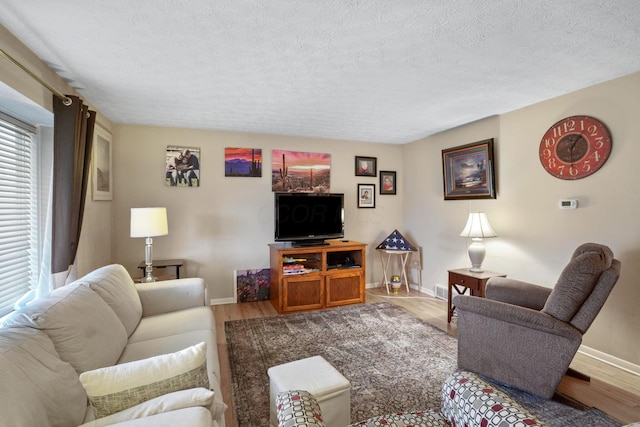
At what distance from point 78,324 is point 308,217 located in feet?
9.58

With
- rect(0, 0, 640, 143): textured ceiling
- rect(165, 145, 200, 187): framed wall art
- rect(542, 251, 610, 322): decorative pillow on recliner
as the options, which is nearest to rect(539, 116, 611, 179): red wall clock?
rect(0, 0, 640, 143): textured ceiling

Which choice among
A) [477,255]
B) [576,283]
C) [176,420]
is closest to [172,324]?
[176,420]

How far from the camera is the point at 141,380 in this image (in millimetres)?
1117

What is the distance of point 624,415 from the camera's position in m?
1.98

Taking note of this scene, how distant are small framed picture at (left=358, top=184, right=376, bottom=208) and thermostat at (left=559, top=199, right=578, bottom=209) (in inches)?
99.9

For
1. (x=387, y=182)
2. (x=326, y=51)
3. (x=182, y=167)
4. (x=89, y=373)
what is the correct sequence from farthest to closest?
(x=387, y=182), (x=182, y=167), (x=326, y=51), (x=89, y=373)

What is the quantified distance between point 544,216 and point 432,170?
172 centimetres

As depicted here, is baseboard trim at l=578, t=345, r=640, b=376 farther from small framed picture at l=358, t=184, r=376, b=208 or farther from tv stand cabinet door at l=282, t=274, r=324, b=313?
small framed picture at l=358, t=184, r=376, b=208

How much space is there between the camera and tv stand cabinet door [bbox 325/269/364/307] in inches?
161

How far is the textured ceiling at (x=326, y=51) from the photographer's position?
1.67 m

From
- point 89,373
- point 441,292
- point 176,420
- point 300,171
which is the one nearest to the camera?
point 176,420

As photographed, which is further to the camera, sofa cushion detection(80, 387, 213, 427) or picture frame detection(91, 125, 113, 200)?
picture frame detection(91, 125, 113, 200)

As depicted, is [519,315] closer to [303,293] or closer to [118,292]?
[303,293]

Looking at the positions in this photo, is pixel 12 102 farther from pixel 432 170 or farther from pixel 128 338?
pixel 432 170
